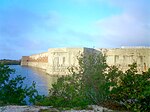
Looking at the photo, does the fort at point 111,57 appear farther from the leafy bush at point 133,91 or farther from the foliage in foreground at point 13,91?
the leafy bush at point 133,91

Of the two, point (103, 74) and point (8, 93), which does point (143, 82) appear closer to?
point (103, 74)

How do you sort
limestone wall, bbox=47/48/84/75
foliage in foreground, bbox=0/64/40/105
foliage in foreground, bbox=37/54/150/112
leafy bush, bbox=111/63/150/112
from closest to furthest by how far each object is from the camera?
leafy bush, bbox=111/63/150/112 < foliage in foreground, bbox=37/54/150/112 < foliage in foreground, bbox=0/64/40/105 < limestone wall, bbox=47/48/84/75

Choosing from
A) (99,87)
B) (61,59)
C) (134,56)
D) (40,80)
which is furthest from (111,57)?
(99,87)

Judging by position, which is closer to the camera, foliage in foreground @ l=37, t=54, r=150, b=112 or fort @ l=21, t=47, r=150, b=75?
foliage in foreground @ l=37, t=54, r=150, b=112

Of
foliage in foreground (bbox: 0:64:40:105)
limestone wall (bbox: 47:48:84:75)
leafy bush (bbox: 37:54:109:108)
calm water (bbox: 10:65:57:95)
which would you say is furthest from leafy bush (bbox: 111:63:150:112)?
limestone wall (bbox: 47:48:84:75)

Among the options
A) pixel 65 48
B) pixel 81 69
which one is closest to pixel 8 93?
pixel 81 69

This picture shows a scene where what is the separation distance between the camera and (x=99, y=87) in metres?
11.2

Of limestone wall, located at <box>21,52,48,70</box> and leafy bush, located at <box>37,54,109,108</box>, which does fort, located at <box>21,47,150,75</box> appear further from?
leafy bush, located at <box>37,54,109,108</box>

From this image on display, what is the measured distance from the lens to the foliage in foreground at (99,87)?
32.5ft

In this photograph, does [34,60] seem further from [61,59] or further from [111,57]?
[111,57]

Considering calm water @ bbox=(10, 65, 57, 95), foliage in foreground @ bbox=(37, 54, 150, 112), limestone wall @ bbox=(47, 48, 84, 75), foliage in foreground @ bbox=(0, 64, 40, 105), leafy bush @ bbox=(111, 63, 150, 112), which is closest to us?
leafy bush @ bbox=(111, 63, 150, 112)

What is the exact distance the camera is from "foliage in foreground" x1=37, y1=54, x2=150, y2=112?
990 cm

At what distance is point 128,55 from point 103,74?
5688cm

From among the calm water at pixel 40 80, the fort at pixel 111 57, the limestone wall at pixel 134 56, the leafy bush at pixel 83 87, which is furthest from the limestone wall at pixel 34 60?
the leafy bush at pixel 83 87
